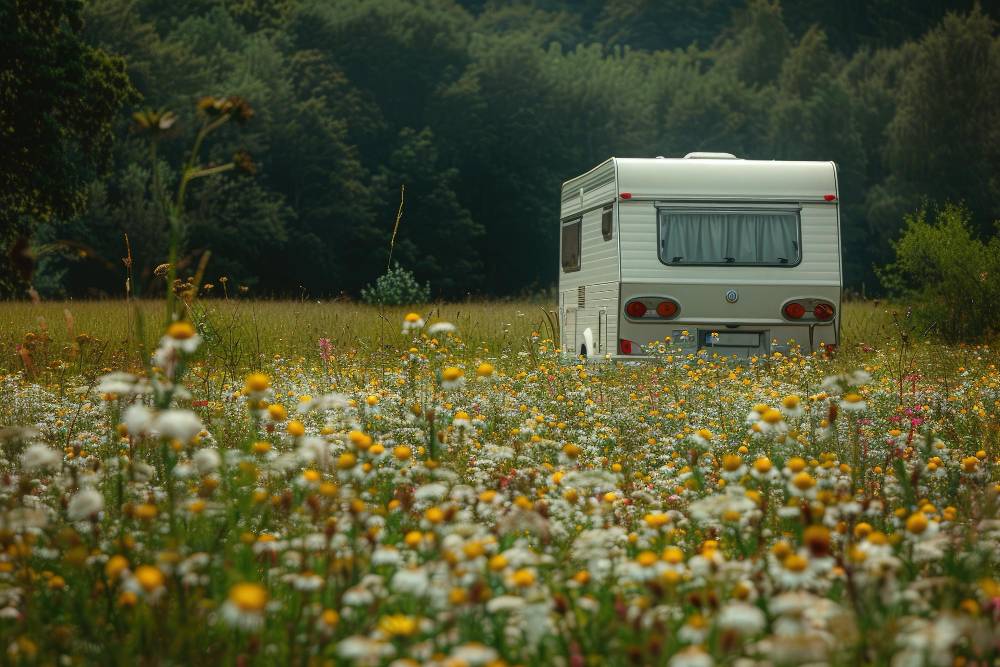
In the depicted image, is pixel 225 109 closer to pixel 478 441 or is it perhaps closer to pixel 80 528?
pixel 80 528

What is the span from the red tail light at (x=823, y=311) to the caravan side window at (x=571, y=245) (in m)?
3.24

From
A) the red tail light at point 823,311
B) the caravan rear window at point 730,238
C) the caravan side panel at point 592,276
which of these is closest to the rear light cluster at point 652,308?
the caravan side panel at point 592,276

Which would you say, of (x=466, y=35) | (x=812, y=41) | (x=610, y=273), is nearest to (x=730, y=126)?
(x=812, y=41)

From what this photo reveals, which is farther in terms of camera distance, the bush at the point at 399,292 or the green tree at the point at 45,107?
the bush at the point at 399,292

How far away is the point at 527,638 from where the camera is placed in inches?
108

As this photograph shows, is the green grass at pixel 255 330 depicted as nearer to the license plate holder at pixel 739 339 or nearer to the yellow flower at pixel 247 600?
the license plate holder at pixel 739 339

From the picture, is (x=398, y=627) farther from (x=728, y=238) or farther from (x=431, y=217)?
(x=431, y=217)

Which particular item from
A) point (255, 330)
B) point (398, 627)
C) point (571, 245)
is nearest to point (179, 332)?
point (398, 627)

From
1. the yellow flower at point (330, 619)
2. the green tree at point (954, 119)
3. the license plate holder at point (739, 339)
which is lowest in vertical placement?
the yellow flower at point (330, 619)

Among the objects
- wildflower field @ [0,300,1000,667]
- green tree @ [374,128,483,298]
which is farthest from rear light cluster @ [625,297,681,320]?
green tree @ [374,128,483,298]

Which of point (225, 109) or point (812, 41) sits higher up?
point (812, 41)

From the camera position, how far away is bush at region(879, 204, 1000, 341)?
56.9ft

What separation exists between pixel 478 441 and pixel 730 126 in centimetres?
5468

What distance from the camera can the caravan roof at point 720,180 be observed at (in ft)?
40.3
